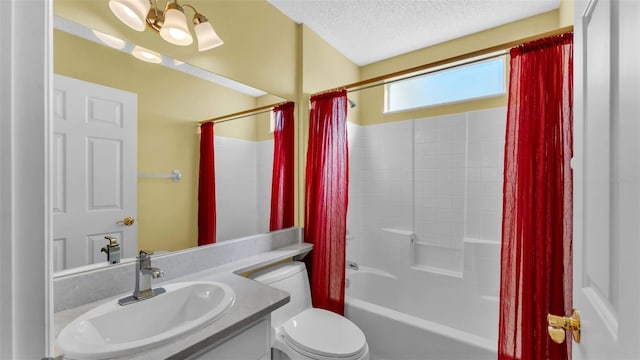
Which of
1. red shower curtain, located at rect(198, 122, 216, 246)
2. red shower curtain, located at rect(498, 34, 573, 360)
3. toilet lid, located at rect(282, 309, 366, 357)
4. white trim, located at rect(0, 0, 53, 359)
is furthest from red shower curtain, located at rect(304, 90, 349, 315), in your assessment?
white trim, located at rect(0, 0, 53, 359)

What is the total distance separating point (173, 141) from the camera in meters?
1.37

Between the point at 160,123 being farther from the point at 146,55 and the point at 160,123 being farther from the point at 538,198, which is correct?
the point at 538,198

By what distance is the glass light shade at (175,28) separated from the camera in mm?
1235

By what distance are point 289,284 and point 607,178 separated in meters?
1.56

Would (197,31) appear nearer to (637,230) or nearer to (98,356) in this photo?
(98,356)

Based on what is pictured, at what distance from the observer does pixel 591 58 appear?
0.62 meters

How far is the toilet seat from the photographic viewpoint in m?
1.28

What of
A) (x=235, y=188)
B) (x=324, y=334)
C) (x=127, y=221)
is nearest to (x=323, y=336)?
(x=324, y=334)

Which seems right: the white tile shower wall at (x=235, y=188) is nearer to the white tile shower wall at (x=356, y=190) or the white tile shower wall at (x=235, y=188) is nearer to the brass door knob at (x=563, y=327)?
the white tile shower wall at (x=356, y=190)

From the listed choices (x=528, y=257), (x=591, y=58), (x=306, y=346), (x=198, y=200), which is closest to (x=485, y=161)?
(x=528, y=257)

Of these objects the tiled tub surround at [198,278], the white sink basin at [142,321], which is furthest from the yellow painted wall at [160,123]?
the white sink basin at [142,321]

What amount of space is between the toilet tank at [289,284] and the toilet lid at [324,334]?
0.08m

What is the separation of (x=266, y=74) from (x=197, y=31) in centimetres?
57

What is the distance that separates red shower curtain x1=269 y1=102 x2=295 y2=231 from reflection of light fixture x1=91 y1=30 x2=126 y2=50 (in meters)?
0.95
